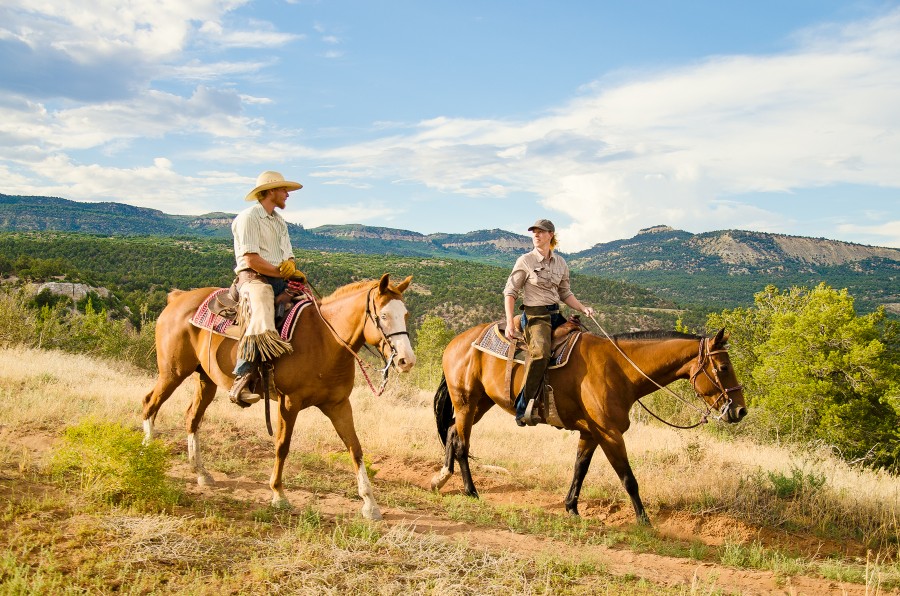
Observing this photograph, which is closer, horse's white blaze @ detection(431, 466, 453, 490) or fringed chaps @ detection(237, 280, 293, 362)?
fringed chaps @ detection(237, 280, 293, 362)

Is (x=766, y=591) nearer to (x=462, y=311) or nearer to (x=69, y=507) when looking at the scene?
(x=69, y=507)

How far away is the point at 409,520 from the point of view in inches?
243

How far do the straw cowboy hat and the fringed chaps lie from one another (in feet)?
3.30

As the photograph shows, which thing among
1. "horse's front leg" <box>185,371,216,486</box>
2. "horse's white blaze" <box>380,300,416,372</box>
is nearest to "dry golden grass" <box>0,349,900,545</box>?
"horse's front leg" <box>185,371,216,486</box>

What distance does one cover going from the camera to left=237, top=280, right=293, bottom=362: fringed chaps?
590cm

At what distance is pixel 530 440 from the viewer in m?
11.6

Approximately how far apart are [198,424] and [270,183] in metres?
3.24

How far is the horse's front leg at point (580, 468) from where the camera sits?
7.38 meters

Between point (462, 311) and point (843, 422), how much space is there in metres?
63.6

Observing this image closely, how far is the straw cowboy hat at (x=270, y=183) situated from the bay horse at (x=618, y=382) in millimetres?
3564

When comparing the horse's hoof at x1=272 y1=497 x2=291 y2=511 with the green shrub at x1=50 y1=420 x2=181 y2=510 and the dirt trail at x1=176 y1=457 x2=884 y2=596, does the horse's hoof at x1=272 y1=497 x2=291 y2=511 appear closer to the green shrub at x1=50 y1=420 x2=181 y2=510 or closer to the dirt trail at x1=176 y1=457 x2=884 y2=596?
the dirt trail at x1=176 y1=457 x2=884 y2=596

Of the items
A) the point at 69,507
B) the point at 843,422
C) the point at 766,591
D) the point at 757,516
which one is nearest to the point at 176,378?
the point at 69,507

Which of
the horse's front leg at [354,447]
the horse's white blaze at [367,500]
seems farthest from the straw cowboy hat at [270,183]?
the horse's white blaze at [367,500]

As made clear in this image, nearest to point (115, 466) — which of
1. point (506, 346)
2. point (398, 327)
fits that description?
point (398, 327)
